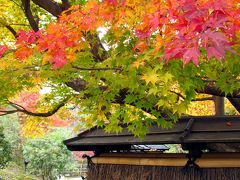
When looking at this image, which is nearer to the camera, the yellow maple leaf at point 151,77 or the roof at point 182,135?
the yellow maple leaf at point 151,77

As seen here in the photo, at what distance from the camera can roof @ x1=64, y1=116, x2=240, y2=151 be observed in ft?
16.9

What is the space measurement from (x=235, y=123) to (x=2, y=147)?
1328cm

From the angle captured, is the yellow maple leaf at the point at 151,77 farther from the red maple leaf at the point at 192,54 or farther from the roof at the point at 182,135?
the roof at the point at 182,135

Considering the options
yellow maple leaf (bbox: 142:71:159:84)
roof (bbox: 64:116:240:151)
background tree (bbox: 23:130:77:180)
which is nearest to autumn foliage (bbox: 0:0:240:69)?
yellow maple leaf (bbox: 142:71:159:84)

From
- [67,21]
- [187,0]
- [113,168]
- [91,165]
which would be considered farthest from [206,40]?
[91,165]

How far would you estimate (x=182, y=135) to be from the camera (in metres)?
5.34

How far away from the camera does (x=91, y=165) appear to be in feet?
22.6

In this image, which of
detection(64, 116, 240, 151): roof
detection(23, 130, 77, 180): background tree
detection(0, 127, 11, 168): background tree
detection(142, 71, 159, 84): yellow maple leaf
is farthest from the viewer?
detection(23, 130, 77, 180): background tree

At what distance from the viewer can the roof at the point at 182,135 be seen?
5152mm

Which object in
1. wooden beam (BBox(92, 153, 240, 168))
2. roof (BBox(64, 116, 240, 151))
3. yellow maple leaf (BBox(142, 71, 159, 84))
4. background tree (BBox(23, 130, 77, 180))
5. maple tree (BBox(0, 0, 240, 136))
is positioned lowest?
background tree (BBox(23, 130, 77, 180))

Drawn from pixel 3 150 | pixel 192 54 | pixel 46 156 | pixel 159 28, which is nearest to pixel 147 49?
pixel 159 28

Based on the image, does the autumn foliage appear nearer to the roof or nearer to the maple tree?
the maple tree

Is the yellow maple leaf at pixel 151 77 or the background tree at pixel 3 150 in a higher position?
the yellow maple leaf at pixel 151 77

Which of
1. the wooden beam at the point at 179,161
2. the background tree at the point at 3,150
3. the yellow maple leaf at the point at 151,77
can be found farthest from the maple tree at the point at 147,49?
the background tree at the point at 3,150
